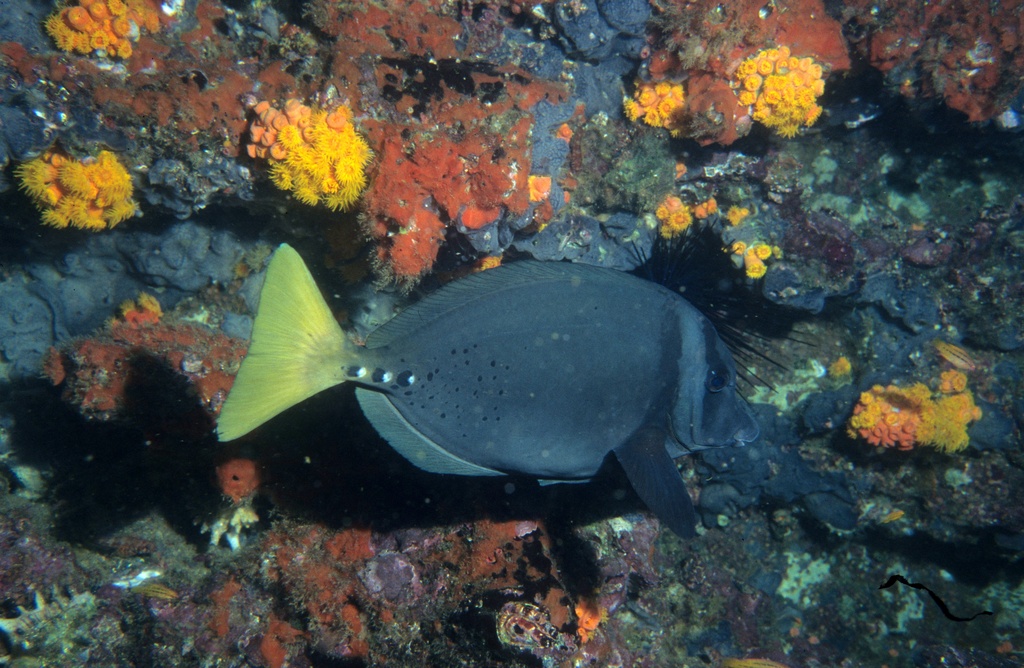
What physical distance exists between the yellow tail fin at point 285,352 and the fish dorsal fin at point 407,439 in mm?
244

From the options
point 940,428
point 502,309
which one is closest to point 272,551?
point 502,309

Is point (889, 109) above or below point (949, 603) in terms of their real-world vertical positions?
above

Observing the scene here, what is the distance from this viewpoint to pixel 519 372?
2.67 m

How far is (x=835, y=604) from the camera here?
672 centimetres

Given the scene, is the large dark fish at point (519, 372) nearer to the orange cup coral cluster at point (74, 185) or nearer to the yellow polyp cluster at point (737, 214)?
the orange cup coral cluster at point (74, 185)

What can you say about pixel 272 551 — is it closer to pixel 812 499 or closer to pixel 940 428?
pixel 812 499

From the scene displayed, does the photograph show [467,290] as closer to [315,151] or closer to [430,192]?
[430,192]

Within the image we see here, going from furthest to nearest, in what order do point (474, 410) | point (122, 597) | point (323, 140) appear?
point (122, 597) < point (323, 140) < point (474, 410)

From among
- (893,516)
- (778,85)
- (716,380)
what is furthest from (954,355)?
(716,380)

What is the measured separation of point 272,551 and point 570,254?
3655 millimetres

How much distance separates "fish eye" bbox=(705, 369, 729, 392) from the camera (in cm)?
283

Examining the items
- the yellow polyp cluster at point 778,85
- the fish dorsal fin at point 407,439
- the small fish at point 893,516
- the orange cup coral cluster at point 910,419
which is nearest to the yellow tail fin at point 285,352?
the fish dorsal fin at point 407,439

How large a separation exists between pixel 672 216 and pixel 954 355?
3.99 m

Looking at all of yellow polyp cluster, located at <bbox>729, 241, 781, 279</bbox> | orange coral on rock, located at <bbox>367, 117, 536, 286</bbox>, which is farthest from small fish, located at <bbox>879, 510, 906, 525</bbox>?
orange coral on rock, located at <bbox>367, 117, 536, 286</bbox>
